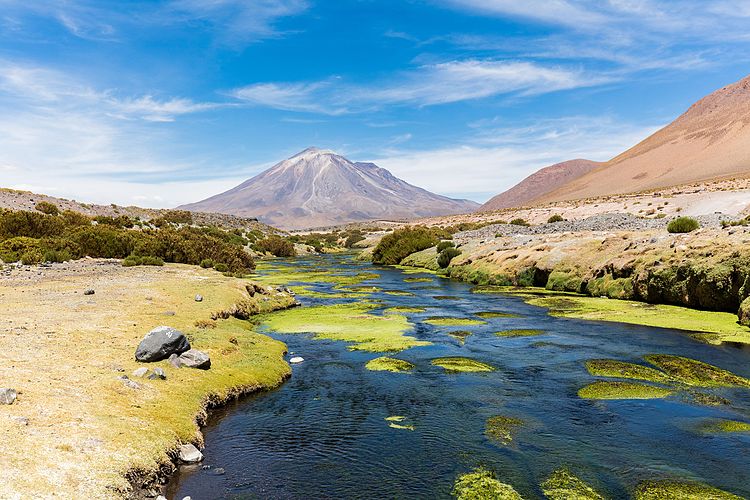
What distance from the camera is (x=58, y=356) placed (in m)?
11.8

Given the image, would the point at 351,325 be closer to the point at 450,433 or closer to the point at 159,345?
the point at 159,345

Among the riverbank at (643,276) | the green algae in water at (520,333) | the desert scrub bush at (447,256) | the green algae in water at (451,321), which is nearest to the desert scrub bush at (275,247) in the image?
the desert scrub bush at (447,256)

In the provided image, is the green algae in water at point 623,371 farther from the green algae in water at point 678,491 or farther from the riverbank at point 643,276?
the green algae in water at point 678,491

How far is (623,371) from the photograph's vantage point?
48.2ft

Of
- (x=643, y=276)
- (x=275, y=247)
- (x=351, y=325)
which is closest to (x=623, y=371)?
(x=351, y=325)

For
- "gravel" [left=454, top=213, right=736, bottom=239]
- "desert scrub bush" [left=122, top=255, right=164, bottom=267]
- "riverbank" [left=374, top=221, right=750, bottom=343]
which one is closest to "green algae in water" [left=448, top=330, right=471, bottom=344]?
"riverbank" [left=374, top=221, right=750, bottom=343]

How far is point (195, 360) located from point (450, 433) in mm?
7070

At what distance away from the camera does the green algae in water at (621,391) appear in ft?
41.9

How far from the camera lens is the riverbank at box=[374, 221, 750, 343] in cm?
2094

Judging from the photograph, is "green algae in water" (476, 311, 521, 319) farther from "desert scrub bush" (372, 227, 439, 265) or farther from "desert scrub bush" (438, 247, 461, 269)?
"desert scrub bush" (372, 227, 439, 265)

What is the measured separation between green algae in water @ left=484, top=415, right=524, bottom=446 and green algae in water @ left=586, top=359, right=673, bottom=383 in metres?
4.62

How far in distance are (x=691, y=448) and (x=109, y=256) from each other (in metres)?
37.0

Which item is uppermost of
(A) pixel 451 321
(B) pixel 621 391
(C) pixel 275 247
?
(C) pixel 275 247

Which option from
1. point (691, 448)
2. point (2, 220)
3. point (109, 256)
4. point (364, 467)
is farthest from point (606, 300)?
point (2, 220)
